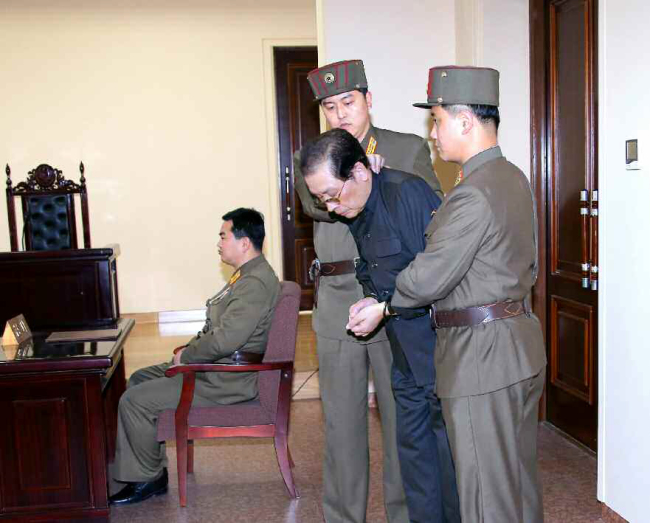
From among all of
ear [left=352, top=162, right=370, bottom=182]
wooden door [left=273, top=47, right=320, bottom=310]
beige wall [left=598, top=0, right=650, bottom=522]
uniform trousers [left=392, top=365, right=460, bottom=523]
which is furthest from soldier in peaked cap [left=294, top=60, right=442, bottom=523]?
wooden door [left=273, top=47, right=320, bottom=310]

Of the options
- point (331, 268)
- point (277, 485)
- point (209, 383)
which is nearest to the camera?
point (331, 268)

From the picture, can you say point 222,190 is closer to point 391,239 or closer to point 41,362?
point 41,362

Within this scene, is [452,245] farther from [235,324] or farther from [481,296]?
[235,324]

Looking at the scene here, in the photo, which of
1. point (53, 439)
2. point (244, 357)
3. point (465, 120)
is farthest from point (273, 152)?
point (465, 120)

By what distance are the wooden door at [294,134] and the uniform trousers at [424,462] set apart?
5.70 metres

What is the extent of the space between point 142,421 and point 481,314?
1944 millimetres

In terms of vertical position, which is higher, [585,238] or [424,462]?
[585,238]

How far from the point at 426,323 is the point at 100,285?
3.47m

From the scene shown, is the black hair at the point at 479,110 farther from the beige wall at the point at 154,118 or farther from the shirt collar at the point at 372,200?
the beige wall at the point at 154,118

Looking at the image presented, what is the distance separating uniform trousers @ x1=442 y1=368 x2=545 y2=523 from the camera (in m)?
2.08

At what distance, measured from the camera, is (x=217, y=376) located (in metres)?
3.52

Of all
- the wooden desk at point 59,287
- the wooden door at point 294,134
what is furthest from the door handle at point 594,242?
the wooden door at point 294,134

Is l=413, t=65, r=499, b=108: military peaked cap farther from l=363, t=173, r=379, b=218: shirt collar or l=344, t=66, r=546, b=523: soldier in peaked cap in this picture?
l=363, t=173, r=379, b=218: shirt collar

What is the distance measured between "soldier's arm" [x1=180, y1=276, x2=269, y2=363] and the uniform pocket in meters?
1.21
